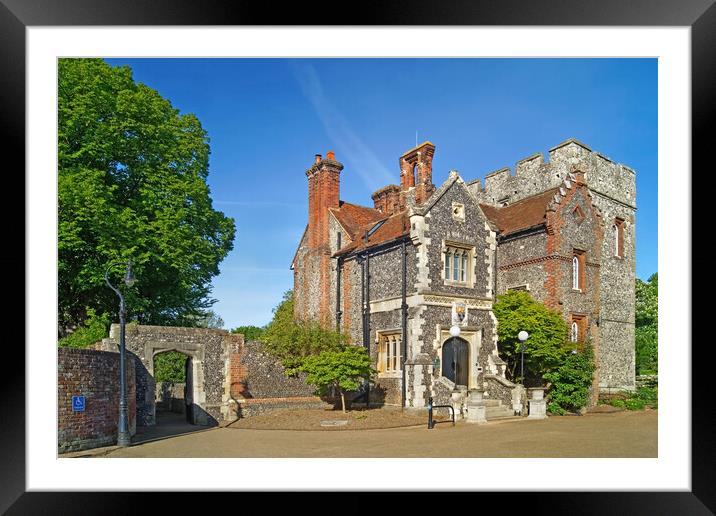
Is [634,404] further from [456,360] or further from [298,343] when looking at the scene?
[298,343]

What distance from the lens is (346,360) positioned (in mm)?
17797

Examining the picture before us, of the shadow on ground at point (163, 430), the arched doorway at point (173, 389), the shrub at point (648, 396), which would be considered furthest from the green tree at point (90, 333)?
the shrub at point (648, 396)

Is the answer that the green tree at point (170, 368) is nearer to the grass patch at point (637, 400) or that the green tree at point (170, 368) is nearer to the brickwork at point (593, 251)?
the brickwork at point (593, 251)

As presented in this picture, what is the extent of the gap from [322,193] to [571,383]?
12308 mm

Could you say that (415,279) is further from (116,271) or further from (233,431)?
(116,271)

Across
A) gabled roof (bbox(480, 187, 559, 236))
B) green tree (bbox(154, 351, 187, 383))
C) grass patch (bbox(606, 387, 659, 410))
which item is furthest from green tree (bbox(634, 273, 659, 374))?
green tree (bbox(154, 351, 187, 383))

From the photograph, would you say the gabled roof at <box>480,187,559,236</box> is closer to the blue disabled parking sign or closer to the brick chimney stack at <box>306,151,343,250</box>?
the brick chimney stack at <box>306,151,343,250</box>

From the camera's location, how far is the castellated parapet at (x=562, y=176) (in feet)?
82.3

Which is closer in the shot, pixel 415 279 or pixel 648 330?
pixel 415 279

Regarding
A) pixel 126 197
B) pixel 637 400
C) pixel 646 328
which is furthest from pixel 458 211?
pixel 646 328

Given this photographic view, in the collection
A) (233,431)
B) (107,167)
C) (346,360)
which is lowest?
(233,431)
